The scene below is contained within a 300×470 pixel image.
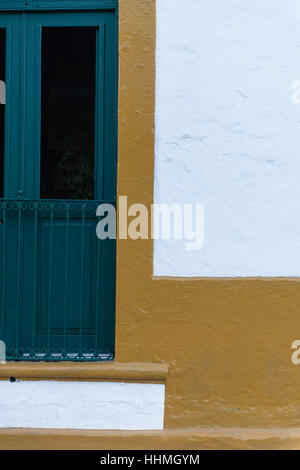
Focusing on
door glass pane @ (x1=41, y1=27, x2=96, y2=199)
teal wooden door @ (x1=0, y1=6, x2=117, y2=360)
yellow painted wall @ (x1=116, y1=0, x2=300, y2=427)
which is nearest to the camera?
yellow painted wall @ (x1=116, y1=0, x2=300, y2=427)

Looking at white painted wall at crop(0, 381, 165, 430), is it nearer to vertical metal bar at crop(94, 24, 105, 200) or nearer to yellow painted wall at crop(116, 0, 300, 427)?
yellow painted wall at crop(116, 0, 300, 427)

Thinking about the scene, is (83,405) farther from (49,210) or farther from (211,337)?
(49,210)

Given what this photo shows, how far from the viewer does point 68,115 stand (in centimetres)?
430

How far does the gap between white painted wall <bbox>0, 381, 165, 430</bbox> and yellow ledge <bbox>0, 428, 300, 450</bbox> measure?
0.06m

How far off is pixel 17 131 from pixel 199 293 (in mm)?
1865

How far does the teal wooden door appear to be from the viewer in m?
4.04

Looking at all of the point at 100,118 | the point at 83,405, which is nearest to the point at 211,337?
the point at 83,405

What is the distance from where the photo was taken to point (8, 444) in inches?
149

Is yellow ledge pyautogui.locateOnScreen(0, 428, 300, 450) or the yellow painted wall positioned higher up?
the yellow painted wall

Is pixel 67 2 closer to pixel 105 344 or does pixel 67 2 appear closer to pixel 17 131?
pixel 17 131

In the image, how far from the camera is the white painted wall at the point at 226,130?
393cm

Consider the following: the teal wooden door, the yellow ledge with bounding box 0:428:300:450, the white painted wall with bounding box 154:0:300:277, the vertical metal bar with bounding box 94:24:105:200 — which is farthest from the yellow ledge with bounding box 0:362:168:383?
the vertical metal bar with bounding box 94:24:105:200

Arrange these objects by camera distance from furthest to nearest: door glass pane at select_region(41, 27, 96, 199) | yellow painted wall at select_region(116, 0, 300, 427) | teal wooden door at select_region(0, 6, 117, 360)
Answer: door glass pane at select_region(41, 27, 96, 199) → teal wooden door at select_region(0, 6, 117, 360) → yellow painted wall at select_region(116, 0, 300, 427)

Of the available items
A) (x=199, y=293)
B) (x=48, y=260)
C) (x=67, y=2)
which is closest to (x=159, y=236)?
(x=199, y=293)
